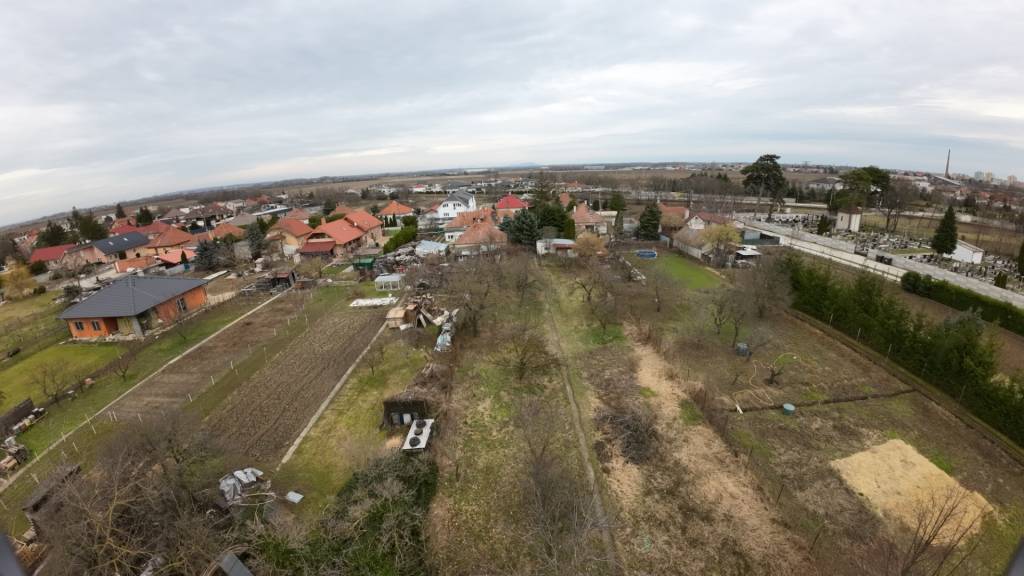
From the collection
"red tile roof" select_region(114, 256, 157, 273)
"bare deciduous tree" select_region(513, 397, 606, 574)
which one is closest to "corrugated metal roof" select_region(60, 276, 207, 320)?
"red tile roof" select_region(114, 256, 157, 273)

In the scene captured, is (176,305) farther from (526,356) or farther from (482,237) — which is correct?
(482,237)

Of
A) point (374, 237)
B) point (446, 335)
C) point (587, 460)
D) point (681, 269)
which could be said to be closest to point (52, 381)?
point (446, 335)

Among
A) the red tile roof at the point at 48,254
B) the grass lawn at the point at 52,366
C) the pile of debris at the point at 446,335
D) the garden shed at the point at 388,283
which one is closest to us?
the grass lawn at the point at 52,366

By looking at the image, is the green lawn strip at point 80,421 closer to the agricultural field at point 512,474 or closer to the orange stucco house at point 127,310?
the orange stucco house at point 127,310

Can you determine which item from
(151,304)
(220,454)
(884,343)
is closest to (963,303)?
(884,343)

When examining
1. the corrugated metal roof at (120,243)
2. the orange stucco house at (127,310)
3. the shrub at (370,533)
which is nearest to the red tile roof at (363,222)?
the orange stucco house at (127,310)

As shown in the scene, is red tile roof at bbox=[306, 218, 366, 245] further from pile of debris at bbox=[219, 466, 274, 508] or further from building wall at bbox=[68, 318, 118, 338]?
pile of debris at bbox=[219, 466, 274, 508]
